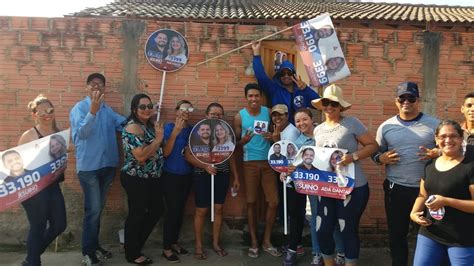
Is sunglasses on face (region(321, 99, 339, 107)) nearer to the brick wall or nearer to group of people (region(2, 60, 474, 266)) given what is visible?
group of people (region(2, 60, 474, 266))

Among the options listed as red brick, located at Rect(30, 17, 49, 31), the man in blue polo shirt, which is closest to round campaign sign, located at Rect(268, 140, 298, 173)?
the man in blue polo shirt

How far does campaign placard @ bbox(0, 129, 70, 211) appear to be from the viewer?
12.0 feet

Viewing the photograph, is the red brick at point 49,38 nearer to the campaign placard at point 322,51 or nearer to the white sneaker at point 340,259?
the campaign placard at point 322,51

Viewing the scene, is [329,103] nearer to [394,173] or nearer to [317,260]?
[394,173]

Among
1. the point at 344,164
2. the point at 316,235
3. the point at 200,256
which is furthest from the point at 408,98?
the point at 200,256

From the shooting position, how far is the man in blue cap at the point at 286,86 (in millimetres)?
4660

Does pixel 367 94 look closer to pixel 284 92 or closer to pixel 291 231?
pixel 284 92

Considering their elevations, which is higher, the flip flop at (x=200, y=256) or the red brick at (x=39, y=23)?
the red brick at (x=39, y=23)

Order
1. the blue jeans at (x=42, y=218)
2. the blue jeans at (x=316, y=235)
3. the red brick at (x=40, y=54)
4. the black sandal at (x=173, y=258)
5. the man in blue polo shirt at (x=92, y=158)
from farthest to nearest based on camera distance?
the red brick at (x=40, y=54), the black sandal at (x=173, y=258), the man in blue polo shirt at (x=92, y=158), the blue jeans at (x=316, y=235), the blue jeans at (x=42, y=218)

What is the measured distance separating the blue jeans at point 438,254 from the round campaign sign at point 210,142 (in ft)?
7.07

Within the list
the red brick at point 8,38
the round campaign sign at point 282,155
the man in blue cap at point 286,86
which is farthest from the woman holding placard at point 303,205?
the red brick at point 8,38

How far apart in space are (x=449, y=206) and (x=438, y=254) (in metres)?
0.39

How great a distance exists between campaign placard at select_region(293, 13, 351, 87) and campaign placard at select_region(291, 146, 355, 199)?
3.39ft

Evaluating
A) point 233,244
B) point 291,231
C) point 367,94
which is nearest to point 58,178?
point 233,244
